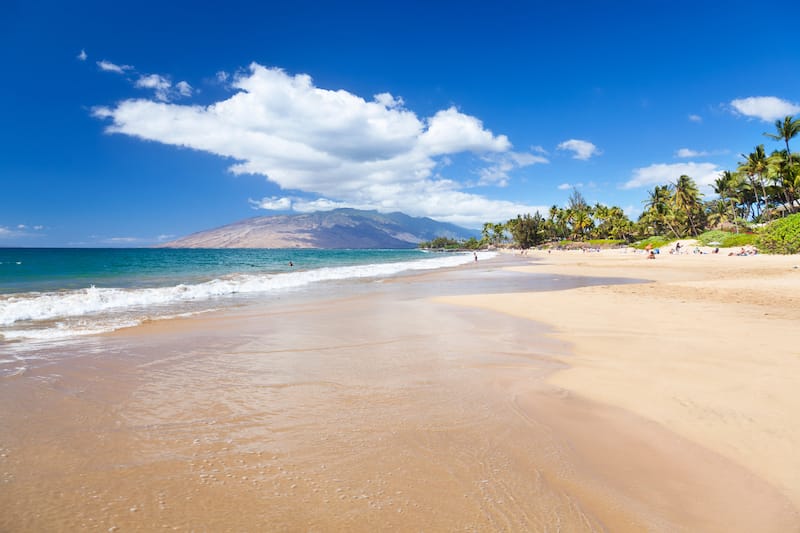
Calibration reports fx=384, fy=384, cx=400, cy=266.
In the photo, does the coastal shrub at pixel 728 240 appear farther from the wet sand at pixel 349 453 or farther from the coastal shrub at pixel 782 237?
the wet sand at pixel 349 453

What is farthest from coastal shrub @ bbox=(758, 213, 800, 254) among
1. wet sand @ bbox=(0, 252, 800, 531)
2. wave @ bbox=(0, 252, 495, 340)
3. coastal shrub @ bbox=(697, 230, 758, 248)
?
wave @ bbox=(0, 252, 495, 340)

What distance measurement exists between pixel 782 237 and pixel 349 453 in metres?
51.8

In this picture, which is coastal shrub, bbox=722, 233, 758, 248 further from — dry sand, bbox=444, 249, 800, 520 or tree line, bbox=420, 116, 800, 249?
dry sand, bbox=444, 249, 800, 520

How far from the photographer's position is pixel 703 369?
5.93 meters

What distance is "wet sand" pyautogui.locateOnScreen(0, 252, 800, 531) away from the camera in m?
2.73

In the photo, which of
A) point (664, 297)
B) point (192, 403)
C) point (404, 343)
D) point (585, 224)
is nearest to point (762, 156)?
point (585, 224)

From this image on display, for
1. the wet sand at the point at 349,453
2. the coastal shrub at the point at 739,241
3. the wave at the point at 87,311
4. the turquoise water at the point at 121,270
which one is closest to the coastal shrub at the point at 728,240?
the coastal shrub at the point at 739,241

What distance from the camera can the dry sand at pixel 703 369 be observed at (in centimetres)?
391

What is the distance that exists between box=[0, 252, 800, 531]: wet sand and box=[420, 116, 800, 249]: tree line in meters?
71.4

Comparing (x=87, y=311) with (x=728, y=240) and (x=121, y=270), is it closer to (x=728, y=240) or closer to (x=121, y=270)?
(x=121, y=270)

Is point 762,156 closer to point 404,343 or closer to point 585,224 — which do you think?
point 585,224

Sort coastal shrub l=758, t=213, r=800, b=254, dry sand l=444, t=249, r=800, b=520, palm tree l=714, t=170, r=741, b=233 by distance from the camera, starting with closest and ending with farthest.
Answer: dry sand l=444, t=249, r=800, b=520, coastal shrub l=758, t=213, r=800, b=254, palm tree l=714, t=170, r=741, b=233

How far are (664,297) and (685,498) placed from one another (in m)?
13.1

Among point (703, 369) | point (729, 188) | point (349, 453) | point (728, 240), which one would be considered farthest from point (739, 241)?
point (349, 453)
